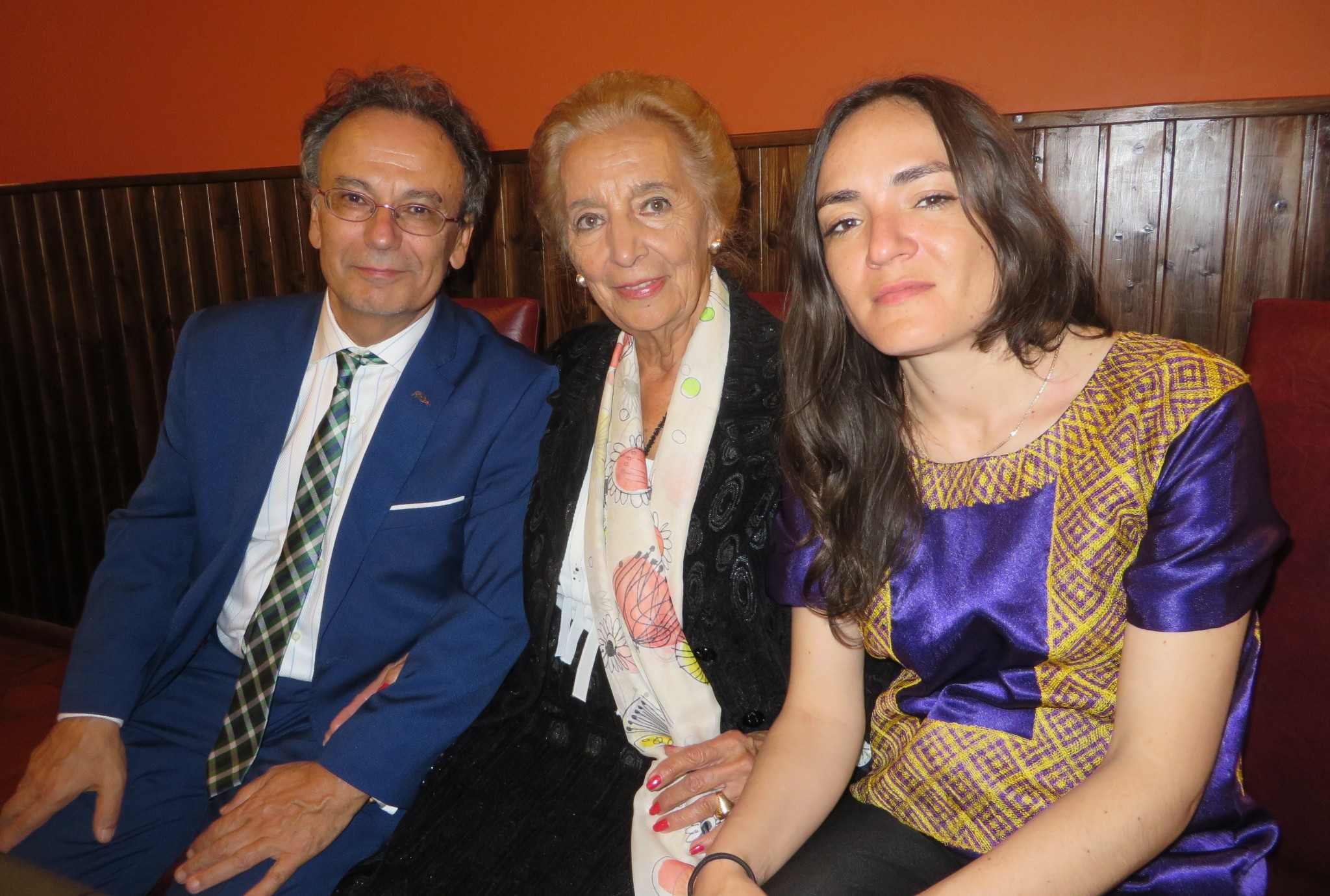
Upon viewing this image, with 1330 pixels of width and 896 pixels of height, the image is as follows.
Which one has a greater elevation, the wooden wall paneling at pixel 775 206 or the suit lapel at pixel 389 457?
the wooden wall paneling at pixel 775 206

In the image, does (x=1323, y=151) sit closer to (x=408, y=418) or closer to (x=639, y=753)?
(x=639, y=753)

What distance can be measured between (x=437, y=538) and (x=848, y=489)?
0.80m

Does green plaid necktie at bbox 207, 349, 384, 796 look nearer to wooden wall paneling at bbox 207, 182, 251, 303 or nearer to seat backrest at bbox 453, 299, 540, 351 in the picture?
seat backrest at bbox 453, 299, 540, 351

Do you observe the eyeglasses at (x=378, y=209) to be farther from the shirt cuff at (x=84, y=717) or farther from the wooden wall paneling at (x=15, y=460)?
the wooden wall paneling at (x=15, y=460)

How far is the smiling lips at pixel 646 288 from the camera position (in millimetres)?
1564

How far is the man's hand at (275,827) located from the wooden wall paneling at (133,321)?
214 cm

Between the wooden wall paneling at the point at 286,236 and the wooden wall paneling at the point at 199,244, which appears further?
the wooden wall paneling at the point at 199,244

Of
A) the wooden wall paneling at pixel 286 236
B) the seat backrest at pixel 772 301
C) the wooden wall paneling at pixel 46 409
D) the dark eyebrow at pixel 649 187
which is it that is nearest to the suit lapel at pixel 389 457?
the dark eyebrow at pixel 649 187

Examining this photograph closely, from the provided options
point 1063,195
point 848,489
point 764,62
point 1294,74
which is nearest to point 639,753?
point 848,489

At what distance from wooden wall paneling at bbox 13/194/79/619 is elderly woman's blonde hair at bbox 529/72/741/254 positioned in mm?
2609

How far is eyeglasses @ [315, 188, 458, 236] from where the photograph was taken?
1.75m

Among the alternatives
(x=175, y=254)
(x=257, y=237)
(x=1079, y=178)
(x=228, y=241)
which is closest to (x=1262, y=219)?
(x=1079, y=178)

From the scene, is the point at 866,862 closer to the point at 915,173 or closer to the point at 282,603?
the point at 915,173

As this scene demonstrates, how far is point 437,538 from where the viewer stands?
1.66m
